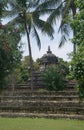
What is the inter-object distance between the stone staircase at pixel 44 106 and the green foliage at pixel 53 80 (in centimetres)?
1062

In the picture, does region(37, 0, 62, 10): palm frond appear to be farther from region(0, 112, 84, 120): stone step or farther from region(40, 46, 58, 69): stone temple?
region(40, 46, 58, 69): stone temple

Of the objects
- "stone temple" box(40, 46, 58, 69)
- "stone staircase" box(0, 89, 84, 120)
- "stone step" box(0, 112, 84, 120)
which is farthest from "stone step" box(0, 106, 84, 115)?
"stone temple" box(40, 46, 58, 69)

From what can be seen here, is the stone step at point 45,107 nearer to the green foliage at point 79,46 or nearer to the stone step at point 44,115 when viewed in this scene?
the stone step at point 44,115

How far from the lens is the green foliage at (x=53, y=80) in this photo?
111ft

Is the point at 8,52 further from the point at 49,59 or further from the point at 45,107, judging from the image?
the point at 49,59

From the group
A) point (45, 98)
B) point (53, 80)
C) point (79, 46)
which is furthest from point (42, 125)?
point (53, 80)

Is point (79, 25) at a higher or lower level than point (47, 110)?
higher

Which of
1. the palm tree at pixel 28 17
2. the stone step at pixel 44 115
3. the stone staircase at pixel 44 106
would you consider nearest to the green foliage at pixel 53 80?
the palm tree at pixel 28 17

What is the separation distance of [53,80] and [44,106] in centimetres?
1324

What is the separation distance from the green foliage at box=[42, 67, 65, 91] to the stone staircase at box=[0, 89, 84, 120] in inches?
418

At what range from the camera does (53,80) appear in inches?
1336

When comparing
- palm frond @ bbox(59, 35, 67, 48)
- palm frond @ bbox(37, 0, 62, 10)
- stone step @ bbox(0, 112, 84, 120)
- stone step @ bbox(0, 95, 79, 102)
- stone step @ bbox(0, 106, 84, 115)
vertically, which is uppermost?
palm frond @ bbox(37, 0, 62, 10)

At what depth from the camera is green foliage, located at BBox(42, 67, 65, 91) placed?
33750 millimetres

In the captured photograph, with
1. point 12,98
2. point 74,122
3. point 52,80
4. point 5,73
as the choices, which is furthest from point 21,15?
point 5,73
